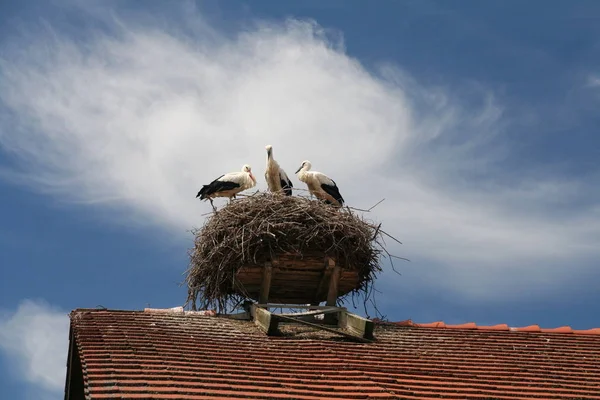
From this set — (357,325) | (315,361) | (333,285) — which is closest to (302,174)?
(333,285)

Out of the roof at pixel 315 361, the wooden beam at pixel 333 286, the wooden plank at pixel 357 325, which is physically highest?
the wooden beam at pixel 333 286

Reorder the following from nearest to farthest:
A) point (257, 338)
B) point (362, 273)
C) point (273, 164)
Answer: point (257, 338)
point (362, 273)
point (273, 164)

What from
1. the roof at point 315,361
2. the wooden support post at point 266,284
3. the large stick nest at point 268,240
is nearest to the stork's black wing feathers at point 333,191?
the large stick nest at point 268,240

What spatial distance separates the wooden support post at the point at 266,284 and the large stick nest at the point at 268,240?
0.11 m

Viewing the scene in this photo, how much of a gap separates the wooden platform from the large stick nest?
0.26 ft

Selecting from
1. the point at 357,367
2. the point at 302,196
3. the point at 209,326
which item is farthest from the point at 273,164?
the point at 357,367

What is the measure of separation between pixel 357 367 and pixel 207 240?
13.4ft

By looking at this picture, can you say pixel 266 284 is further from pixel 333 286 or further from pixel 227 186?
pixel 227 186

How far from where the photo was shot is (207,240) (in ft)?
33.9

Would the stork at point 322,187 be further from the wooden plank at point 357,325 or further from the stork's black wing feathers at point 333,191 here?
the wooden plank at point 357,325

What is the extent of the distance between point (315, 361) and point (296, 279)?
3.12 m

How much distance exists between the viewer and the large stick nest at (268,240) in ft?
31.9

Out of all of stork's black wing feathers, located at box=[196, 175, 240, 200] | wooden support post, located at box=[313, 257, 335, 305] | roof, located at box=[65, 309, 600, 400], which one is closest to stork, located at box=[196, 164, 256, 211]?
stork's black wing feathers, located at box=[196, 175, 240, 200]

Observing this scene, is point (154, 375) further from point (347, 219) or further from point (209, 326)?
point (347, 219)
